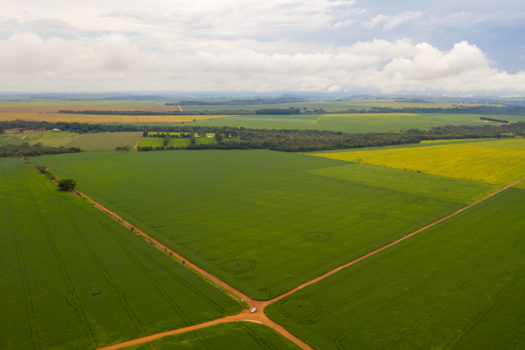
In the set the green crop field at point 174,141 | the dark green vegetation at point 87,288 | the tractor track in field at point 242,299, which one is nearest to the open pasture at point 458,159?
the tractor track in field at point 242,299

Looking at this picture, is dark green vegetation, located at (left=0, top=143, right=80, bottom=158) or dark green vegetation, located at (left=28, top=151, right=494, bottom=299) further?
dark green vegetation, located at (left=0, top=143, right=80, bottom=158)

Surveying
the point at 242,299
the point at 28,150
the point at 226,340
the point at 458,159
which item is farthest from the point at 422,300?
the point at 28,150

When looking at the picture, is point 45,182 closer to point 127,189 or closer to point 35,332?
point 127,189

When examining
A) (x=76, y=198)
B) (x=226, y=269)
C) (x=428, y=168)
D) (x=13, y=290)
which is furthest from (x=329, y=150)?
(x=13, y=290)

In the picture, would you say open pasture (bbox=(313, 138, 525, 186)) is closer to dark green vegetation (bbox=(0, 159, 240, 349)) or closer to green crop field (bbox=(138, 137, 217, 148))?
green crop field (bbox=(138, 137, 217, 148))

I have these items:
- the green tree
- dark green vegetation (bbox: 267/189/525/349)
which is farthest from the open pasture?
the green tree

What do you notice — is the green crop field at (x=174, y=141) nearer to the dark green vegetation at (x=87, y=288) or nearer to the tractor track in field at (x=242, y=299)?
the dark green vegetation at (x=87, y=288)
